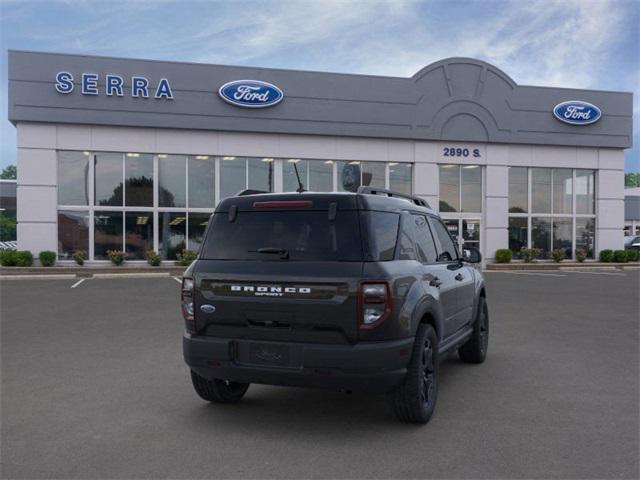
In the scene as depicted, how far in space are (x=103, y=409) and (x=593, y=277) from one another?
19532mm

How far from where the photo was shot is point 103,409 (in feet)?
17.1

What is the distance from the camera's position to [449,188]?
26.4m

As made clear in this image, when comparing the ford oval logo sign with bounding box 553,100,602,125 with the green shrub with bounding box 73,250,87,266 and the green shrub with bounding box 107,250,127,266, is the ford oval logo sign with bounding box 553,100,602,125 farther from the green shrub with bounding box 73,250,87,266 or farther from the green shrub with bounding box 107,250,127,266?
the green shrub with bounding box 73,250,87,266

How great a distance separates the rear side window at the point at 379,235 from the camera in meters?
4.42

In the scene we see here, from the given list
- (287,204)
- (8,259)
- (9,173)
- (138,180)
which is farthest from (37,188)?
(9,173)

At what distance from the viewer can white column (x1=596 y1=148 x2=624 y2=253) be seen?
28.0 metres

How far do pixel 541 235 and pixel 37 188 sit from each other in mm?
22337

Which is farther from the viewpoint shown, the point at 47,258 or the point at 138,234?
the point at 138,234

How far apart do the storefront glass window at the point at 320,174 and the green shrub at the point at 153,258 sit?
23.3 feet

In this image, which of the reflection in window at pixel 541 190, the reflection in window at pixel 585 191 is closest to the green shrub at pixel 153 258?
the reflection in window at pixel 541 190

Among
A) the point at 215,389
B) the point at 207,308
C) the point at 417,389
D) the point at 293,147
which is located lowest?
the point at 215,389

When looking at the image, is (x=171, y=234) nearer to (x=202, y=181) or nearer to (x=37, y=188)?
(x=202, y=181)

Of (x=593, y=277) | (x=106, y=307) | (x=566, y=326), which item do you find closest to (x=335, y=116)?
(x=593, y=277)

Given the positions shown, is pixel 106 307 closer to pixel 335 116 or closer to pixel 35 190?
pixel 35 190
